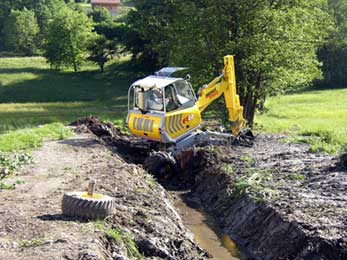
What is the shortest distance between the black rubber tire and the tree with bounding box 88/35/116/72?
51444 millimetres

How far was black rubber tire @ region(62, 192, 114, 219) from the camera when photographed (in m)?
11.3

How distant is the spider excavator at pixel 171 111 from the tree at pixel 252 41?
18.3 feet

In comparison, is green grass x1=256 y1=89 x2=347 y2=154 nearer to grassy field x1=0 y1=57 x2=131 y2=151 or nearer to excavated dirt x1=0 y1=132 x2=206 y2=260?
excavated dirt x1=0 y1=132 x2=206 y2=260

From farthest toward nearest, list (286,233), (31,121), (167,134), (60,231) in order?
(31,121)
(167,134)
(286,233)
(60,231)

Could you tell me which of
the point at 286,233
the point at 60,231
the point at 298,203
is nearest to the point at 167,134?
the point at 298,203

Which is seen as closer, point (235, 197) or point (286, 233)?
point (286, 233)

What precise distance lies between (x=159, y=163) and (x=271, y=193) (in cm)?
584

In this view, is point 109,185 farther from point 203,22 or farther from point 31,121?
point 31,121

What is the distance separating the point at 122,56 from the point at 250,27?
134ft

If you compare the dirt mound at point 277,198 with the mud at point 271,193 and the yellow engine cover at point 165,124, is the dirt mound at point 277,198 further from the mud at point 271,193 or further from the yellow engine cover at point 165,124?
the yellow engine cover at point 165,124

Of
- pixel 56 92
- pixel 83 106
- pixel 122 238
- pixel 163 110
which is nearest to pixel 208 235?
pixel 122 238

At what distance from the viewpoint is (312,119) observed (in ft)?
110

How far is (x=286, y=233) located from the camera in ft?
40.6

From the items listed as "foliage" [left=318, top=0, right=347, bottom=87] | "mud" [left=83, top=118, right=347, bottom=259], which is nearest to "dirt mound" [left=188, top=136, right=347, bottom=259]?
"mud" [left=83, top=118, right=347, bottom=259]
